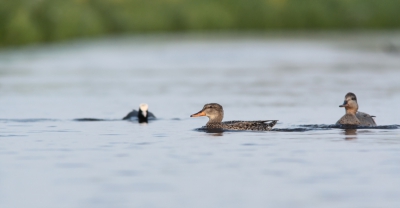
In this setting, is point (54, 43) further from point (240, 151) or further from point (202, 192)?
point (202, 192)

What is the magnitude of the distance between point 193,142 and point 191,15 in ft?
116

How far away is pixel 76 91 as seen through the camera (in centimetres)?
2480

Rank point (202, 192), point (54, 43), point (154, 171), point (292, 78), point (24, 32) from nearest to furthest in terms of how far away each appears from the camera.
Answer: point (202, 192), point (154, 171), point (292, 78), point (24, 32), point (54, 43)

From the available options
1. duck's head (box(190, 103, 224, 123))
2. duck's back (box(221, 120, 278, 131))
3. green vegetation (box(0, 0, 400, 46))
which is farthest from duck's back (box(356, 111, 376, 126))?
green vegetation (box(0, 0, 400, 46))

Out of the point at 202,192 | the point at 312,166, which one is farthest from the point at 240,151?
the point at 202,192

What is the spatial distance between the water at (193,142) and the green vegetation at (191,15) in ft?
36.5

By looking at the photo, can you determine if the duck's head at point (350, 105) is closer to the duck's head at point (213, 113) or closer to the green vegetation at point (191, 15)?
the duck's head at point (213, 113)

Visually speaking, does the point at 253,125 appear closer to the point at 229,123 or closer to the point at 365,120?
the point at 229,123

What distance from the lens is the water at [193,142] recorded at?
952 cm

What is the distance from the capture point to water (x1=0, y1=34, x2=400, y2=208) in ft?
31.2

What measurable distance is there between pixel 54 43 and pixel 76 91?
74.5 ft

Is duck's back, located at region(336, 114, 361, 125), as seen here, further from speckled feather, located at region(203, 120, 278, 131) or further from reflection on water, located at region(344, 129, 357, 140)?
speckled feather, located at region(203, 120, 278, 131)

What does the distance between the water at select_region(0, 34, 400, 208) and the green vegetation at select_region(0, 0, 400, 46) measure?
11125 mm

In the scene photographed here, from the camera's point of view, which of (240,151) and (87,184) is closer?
(87,184)
